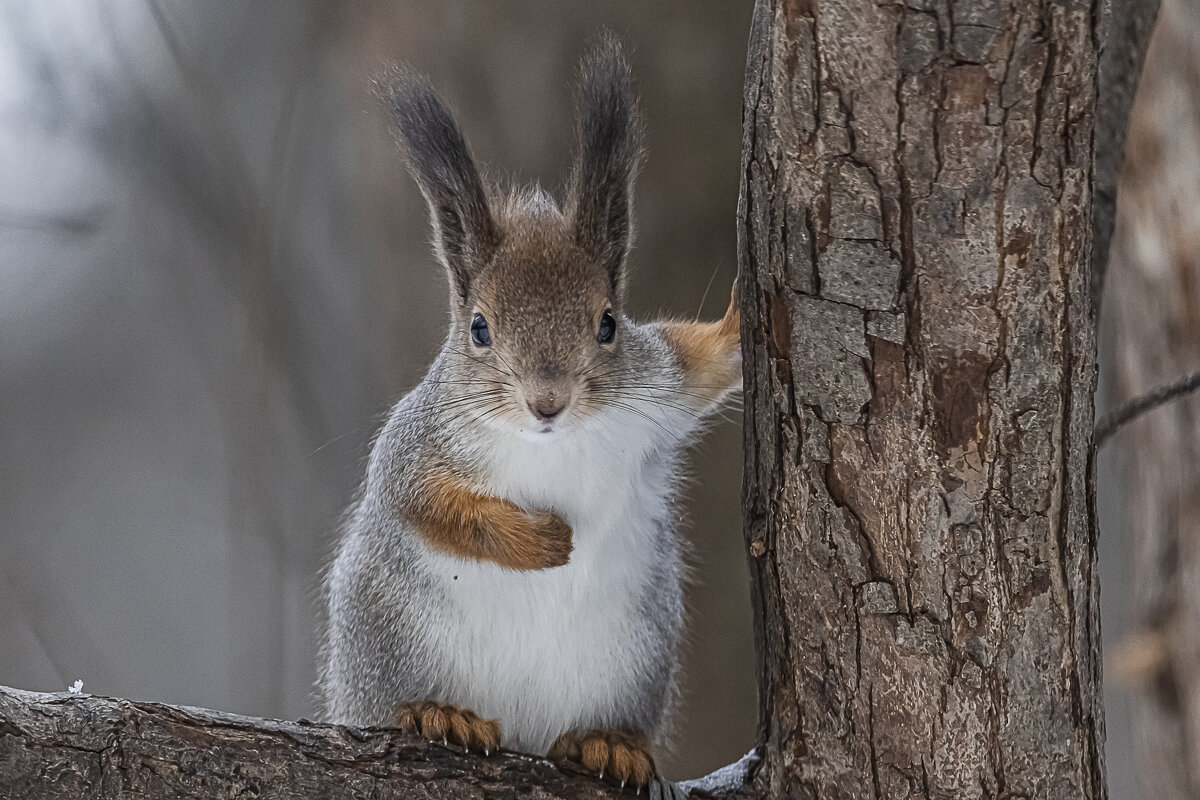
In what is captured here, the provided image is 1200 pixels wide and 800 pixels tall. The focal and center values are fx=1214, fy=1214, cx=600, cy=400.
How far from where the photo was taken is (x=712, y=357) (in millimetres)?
1621

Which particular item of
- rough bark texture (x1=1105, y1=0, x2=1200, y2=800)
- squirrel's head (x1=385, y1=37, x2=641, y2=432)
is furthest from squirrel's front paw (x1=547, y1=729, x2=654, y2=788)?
rough bark texture (x1=1105, y1=0, x2=1200, y2=800)

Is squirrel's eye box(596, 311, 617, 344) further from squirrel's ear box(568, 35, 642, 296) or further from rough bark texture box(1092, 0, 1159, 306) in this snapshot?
rough bark texture box(1092, 0, 1159, 306)

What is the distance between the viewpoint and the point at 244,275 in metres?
2.93

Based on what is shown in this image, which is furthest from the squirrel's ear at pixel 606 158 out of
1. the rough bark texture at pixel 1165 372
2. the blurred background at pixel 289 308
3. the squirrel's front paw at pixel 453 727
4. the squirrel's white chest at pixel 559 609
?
the rough bark texture at pixel 1165 372

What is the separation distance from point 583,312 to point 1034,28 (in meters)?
0.63

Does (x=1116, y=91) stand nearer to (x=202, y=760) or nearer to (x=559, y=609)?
(x=559, y=609)

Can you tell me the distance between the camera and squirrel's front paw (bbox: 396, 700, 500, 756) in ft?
4.46

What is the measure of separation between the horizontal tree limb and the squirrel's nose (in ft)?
1.26

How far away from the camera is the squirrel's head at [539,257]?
1.37 m

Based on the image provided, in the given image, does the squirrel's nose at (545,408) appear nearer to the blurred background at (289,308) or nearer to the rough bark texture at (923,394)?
the rough bark texture at (923,394)

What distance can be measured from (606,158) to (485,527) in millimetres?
456

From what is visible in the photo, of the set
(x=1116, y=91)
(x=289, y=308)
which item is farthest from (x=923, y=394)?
(x=289, y=308)

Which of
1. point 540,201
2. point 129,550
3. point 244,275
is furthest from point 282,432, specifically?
point 540,201

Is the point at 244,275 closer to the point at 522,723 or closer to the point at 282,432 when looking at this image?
the point at 282,432
